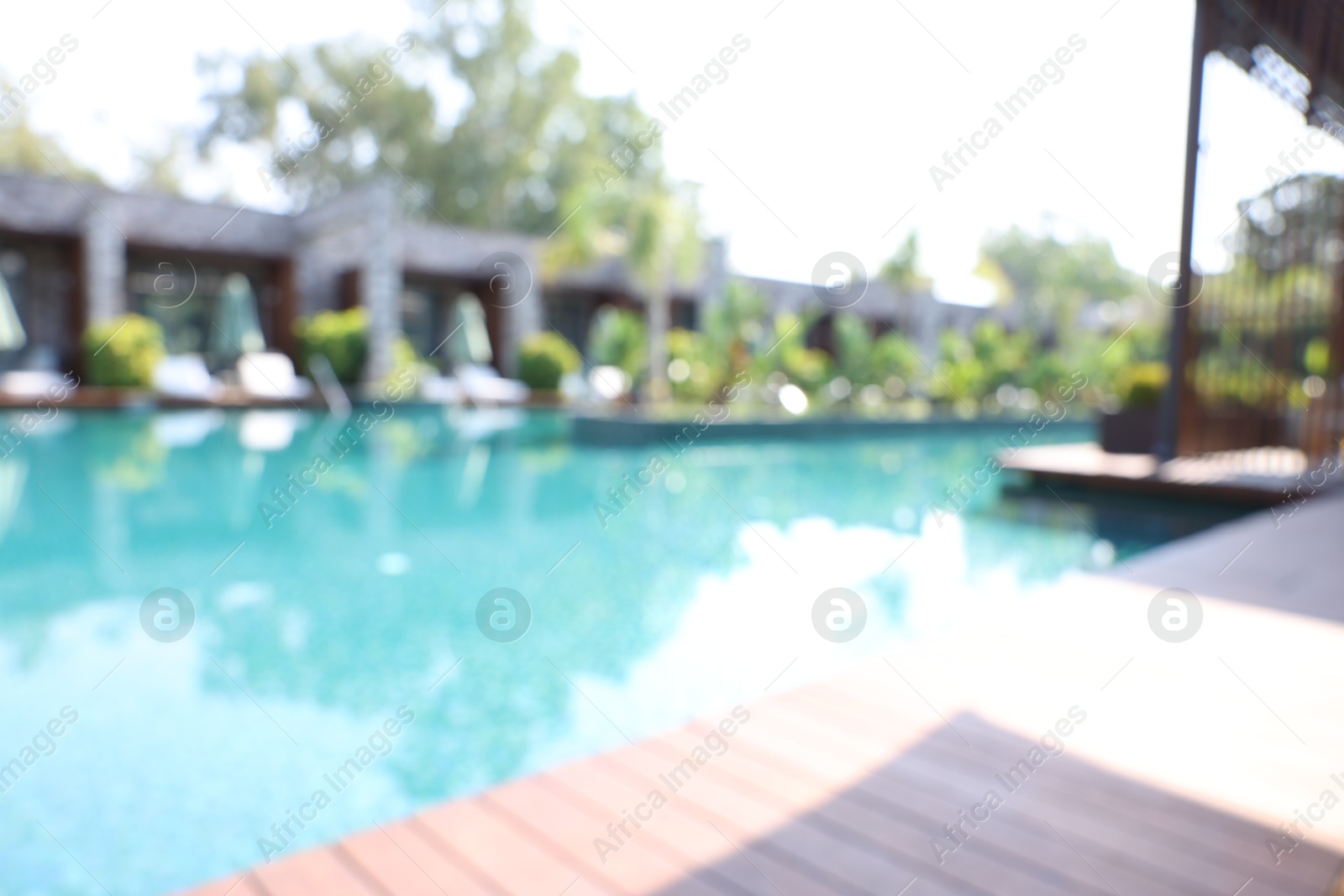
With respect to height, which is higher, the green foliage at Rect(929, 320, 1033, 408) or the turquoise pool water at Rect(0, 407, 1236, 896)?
the green foliage at Rect(929, 320, 1033, 408)

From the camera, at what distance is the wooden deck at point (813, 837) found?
1.79m

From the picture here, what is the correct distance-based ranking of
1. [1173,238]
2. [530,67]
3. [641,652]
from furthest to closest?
[530,67]
[1173,238]
[641,652]

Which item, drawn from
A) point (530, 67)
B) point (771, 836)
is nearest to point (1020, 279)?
point (530, 67)

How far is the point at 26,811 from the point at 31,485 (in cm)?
668

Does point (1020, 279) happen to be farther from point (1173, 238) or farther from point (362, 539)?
point (362, 539)

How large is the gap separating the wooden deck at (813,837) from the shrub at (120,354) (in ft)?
53.3

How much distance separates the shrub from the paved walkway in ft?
53.1

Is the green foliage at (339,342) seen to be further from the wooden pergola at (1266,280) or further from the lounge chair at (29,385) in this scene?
the wooden pergola at (1266,280)

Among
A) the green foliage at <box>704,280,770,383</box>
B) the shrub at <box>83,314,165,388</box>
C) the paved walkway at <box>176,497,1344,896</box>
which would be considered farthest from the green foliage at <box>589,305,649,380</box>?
the paved walkway at <box>176,497,1344,896</box>

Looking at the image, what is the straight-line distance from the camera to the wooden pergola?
7.82m

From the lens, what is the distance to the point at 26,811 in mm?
2566

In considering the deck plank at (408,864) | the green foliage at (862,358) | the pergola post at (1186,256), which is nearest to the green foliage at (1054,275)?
the green foliage at (862,358)

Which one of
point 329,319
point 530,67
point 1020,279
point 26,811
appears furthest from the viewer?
point 1020,279

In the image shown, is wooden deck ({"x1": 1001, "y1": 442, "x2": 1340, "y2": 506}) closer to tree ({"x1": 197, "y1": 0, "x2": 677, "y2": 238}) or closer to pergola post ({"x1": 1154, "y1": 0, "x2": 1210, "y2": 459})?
pergola post ({"x1": 1154, "y1": 0, "x2": 1210, "y2": 459})
